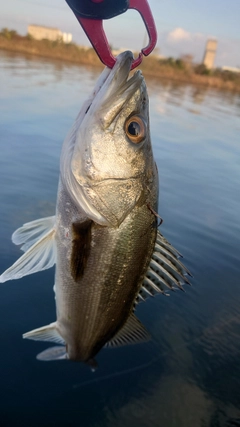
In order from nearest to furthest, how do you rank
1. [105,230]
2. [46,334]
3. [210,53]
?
[105,230] < [46,334] < [210,53]

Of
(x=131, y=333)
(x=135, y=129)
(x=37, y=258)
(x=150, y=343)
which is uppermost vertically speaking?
(x=135, y=129)

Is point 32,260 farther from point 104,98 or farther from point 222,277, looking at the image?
point 222,277

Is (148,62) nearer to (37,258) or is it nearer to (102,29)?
(102,29)

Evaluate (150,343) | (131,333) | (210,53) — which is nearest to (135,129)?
(131,333)

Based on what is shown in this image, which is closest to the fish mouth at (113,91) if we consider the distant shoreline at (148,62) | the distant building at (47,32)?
the distant shoreline at (148,62)

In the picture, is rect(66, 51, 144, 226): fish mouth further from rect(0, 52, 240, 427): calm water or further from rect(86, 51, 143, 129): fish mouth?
rect(0, 52, 240, 427): calm water

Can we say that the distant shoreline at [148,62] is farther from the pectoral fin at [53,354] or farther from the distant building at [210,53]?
the pectoral fin at [53,354]

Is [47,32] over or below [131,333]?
below
